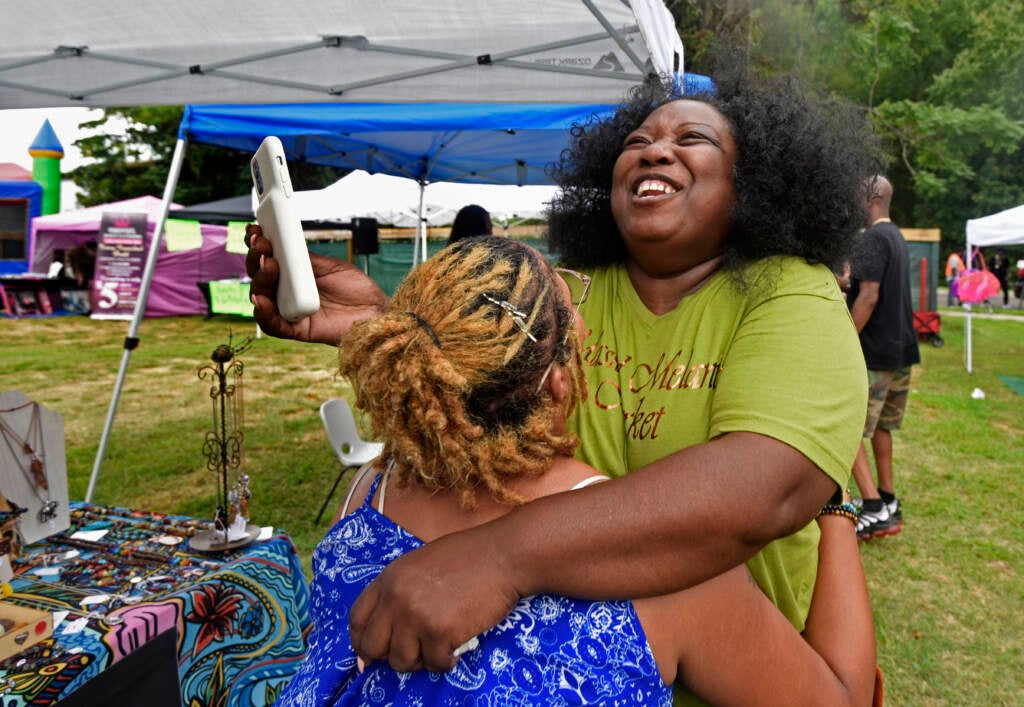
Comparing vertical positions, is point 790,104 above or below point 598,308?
above

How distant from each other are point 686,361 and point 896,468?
5974mm

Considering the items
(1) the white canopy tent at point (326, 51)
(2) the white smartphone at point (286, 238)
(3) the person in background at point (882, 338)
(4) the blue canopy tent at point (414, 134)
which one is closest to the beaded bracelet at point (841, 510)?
(2) the white smartphone at point (286, 238)

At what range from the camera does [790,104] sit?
5.30 feet

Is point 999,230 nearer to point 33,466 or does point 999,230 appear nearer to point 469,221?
point 469,221

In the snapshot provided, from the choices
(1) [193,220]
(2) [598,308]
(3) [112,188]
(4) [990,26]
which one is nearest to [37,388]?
(1) [193,220]

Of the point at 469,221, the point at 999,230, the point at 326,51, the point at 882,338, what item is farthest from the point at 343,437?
the point at 999,230

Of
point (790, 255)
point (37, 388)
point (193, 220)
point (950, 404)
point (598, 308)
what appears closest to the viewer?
point (790, 255)

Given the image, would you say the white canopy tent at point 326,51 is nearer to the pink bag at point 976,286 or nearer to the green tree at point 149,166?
the pink bag at point 976,286

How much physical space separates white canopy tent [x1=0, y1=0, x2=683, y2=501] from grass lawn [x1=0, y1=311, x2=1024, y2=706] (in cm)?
153

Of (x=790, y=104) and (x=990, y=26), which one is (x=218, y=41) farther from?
(x=990, y=26)

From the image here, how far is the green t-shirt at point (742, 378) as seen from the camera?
1.08m

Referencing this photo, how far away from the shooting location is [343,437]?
5059mm

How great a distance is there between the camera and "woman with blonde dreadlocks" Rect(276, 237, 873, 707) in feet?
3.14

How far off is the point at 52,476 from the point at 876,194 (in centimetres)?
296
